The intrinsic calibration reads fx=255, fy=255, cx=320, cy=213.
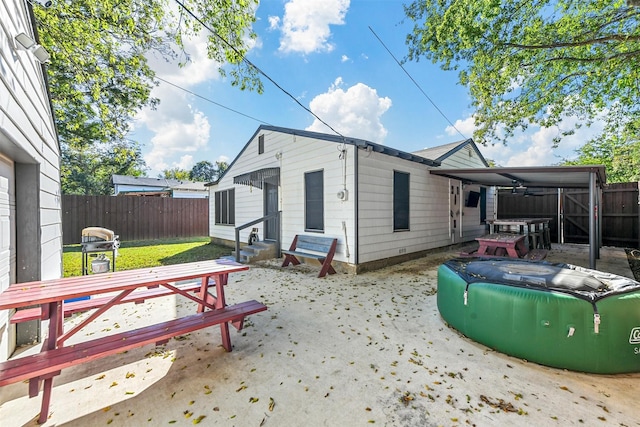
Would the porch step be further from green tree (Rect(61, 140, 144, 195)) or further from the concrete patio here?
green tree (Rect(61, 140, 144, 195))

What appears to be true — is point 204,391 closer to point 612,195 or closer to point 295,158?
point 295,158

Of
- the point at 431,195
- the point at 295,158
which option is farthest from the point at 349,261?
the point at 431,195

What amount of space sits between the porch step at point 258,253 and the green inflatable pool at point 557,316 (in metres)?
5.92

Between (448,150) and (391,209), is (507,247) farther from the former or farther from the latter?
(448,150)

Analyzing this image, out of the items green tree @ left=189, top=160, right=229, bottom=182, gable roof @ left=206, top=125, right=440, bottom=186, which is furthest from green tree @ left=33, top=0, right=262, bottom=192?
green tree @ left=189, top=160, right=229, bottom=182

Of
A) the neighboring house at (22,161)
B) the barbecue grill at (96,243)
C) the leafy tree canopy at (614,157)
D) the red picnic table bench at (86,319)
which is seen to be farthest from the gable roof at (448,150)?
the barbecue grill at (96,243)

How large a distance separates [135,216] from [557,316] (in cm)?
1563

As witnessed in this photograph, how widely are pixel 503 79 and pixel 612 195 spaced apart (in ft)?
23.5

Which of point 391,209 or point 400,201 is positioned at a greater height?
point 400,201

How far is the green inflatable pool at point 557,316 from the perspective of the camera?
2248 mm

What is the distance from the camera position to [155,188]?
1059 inches

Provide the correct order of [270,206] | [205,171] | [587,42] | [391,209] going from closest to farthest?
[587,42] < [391,209] < [270,206] < [205,171]

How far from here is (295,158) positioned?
7473 millimetres

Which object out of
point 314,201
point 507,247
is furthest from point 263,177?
A: point 507,247
